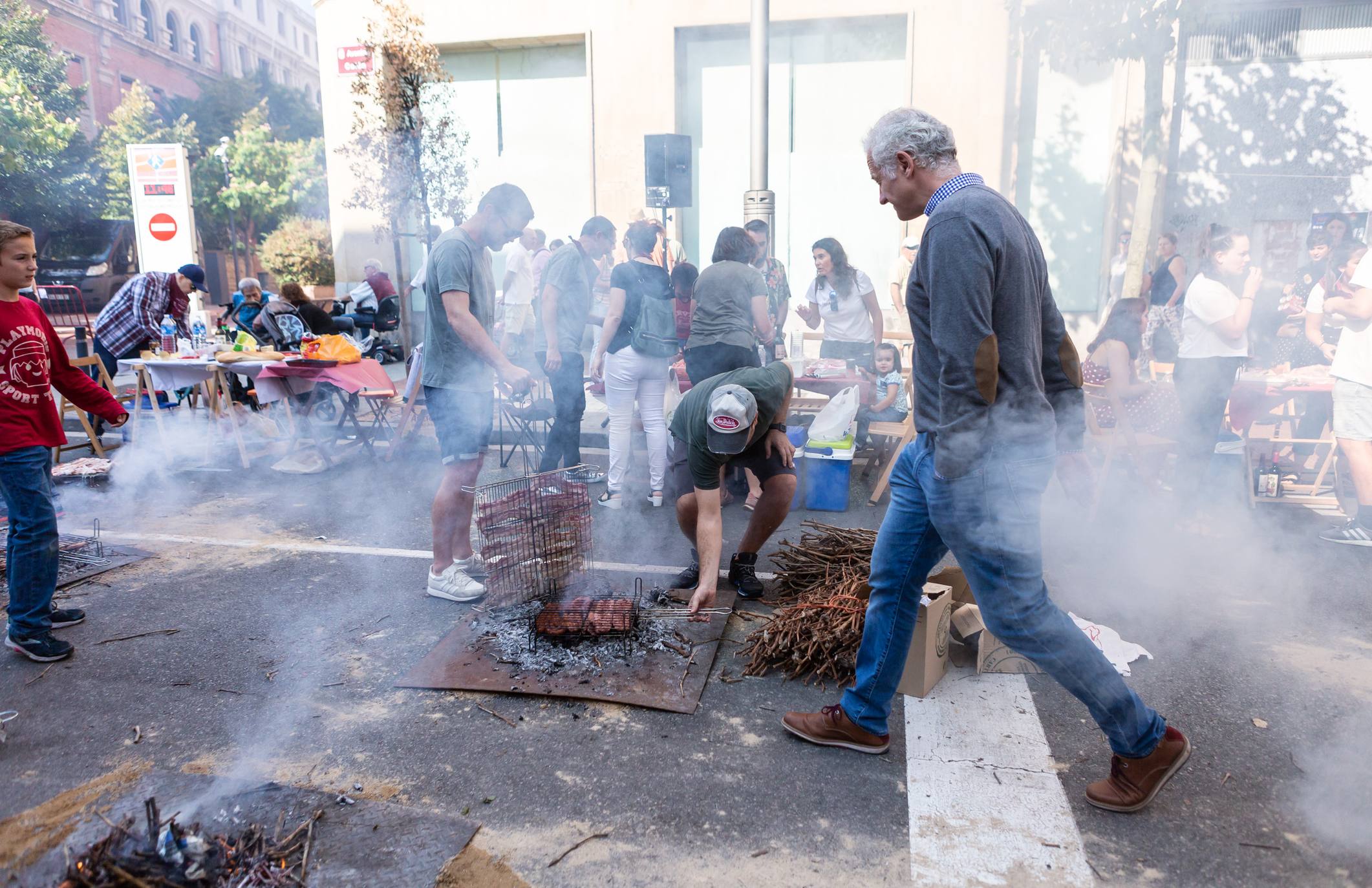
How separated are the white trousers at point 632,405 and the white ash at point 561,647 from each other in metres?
2.07

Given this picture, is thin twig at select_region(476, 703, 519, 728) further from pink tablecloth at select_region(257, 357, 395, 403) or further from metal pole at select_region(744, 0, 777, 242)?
metal pole at select_region(744, 0, 777, 242)

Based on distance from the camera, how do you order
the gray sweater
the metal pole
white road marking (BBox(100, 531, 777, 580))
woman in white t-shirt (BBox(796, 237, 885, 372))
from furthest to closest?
the metal pole
woman in white t-shirt (BBox(796, 237, 885, 372))
white road marking (BBox(100, 531, 777, 580))
the gray sweater

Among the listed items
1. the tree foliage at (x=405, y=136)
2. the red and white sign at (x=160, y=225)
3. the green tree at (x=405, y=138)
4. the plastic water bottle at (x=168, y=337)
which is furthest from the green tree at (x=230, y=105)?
the plastic water bottle at (x=168, y=337)

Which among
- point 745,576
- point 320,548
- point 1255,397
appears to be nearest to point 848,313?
point 1255,397

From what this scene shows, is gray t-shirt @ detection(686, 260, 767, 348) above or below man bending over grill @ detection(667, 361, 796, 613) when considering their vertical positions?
above

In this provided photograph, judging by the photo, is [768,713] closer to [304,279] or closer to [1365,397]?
[1365,397]

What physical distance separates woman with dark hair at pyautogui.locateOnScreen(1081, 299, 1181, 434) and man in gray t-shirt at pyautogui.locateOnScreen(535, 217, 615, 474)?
3.46 meters

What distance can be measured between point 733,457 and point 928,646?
133 cm

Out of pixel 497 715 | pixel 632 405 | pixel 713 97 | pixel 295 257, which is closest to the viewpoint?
pixel 497 715

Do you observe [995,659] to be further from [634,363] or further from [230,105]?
[230,105]

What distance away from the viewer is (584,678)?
11.1ft

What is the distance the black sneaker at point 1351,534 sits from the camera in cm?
498

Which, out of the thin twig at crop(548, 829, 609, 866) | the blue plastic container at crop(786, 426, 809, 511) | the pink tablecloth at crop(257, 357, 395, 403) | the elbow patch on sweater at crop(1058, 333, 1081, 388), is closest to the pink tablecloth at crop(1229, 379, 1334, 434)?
the blue plastic container at crop(786, 426, 809, 511)

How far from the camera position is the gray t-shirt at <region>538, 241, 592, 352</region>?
6.14 m
